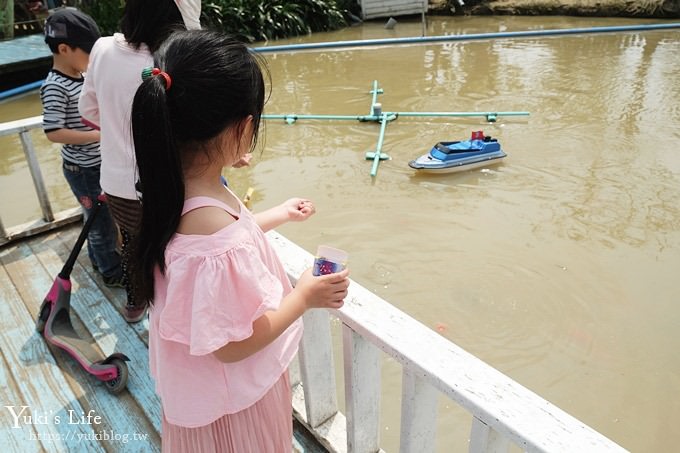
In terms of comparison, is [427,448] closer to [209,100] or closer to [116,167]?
[209,100]

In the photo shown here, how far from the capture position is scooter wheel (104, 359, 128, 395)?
2146 mm

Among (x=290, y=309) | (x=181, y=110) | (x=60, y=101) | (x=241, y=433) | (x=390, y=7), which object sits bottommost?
(x=241, y=433)

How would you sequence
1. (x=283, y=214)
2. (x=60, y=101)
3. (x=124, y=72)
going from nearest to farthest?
(x=283, y=214) < (x=124, y=72) < (x=60, y=101)

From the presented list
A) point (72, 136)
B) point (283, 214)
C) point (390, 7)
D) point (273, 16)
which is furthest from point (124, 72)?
point (390, 7)

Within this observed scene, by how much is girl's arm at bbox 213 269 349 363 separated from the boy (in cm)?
185

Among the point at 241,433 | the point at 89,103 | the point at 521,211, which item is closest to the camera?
the point at 241,433

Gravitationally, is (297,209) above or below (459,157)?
above

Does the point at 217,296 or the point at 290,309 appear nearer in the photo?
the point at 217,296

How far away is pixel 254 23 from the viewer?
12.9 metres

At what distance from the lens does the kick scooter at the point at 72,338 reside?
84.9 inches

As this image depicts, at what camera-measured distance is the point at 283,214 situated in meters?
1.56

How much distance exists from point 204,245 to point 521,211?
14.8ft

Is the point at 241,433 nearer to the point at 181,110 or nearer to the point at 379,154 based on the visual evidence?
the point at 181,110

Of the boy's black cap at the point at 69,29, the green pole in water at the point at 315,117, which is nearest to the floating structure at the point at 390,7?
the green pole in water at the point at 315,117
